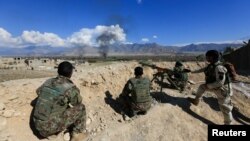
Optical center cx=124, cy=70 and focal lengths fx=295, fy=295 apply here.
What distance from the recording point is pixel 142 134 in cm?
802

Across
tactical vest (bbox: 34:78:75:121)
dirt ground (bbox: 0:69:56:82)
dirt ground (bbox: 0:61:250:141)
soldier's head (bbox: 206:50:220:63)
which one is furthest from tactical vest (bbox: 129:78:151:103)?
dirt ground (bbox: 0:69:56:82)

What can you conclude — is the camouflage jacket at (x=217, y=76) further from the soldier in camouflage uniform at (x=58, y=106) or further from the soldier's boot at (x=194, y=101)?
the soldier in camouflage uniform at (x=58, y=106)

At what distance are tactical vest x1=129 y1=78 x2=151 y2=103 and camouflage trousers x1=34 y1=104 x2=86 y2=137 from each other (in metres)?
2.23

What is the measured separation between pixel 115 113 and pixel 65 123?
2.95m

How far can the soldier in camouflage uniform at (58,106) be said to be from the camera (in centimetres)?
651

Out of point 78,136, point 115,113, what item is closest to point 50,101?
point 78,136

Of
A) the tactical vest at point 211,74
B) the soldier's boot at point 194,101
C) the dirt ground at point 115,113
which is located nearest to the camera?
the dirt ground at point 115,113

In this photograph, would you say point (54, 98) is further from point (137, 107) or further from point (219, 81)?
point (219, 81)

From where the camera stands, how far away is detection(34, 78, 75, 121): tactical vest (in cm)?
648

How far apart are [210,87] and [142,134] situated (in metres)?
2.59

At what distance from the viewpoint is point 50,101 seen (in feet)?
21.3

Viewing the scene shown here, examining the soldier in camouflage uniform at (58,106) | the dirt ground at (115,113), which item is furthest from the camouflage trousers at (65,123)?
the dirt ground at (115,113)

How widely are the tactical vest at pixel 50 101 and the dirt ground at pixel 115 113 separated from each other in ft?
2.74

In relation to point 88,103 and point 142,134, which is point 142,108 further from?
point 88,103
